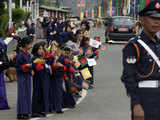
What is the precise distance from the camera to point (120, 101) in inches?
488

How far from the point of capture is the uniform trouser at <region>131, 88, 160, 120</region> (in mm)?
4996

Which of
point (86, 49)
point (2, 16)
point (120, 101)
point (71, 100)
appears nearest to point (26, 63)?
point (71, 100)

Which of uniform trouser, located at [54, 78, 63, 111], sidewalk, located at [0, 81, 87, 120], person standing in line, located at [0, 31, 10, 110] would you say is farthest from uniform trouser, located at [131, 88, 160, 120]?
person standing in line, located at [0, 31, 10, 110]

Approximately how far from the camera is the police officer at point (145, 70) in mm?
4898

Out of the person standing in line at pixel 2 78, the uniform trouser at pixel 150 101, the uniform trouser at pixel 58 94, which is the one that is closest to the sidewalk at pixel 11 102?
the person standing in line at pixel 2 78

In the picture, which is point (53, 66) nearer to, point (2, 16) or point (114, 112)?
point (114, 112)

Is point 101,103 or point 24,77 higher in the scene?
point 24,77

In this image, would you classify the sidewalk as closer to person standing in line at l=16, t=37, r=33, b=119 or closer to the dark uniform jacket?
person standing in line at l=16, t=37, r=33, b=119

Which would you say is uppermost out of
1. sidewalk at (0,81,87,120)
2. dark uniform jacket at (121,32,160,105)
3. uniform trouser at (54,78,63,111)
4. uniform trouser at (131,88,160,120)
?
dark uniform jacket at (121,32,160,105)

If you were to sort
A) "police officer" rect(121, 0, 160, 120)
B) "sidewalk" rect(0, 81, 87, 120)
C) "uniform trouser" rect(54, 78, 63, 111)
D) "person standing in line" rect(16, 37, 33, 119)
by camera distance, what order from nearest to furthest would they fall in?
1. "police officer" rect(121, 0, 160, 120)
2. "person standing in line" rect(16, 37, 33, 119)
3. "sidewalk" rect(0, 81, 87, 120)
4. "uniform trouser" rect(54, 78, 63, 111)

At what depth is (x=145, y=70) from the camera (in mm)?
4957

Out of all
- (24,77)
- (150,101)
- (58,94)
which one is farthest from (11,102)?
(150,101)

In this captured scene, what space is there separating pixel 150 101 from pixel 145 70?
282 mm

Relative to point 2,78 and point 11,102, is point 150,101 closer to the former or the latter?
point 2,78
